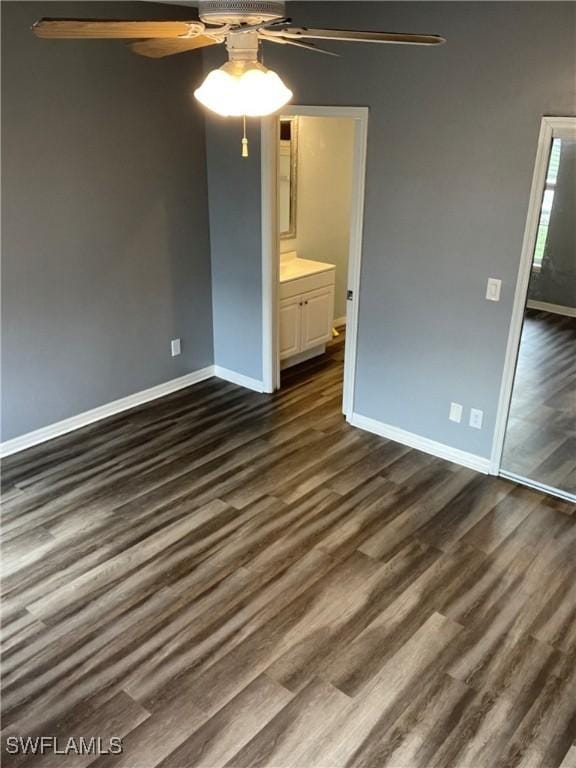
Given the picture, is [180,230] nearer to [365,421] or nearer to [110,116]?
[110,116]

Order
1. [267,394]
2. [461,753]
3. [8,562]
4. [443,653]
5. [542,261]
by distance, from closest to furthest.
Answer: [461,753] → [443,653] → [8,562] → [542,261] → [267,394]

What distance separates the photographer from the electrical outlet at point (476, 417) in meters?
3.80

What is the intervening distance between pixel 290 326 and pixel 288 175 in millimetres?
1318

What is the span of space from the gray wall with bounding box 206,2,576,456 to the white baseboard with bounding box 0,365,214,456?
148cm

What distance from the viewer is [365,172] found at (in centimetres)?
383

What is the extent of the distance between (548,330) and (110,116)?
2986 millimetres

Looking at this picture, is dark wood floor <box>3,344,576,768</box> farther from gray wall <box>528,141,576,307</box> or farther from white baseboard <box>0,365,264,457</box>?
gray wall <box>528,141,576,307</box>

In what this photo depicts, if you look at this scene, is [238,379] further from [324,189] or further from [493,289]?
[493,289]

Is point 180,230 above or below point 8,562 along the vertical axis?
above

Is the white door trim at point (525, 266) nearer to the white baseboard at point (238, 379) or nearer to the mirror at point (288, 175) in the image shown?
the white baseboard at point (238, 379)

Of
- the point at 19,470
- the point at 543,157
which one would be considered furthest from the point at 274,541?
the point at 543,157

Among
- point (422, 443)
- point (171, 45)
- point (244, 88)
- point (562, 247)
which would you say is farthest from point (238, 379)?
point (244, 88)

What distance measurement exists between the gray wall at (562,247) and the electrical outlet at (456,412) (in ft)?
2.66

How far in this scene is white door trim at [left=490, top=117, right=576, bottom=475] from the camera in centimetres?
308
